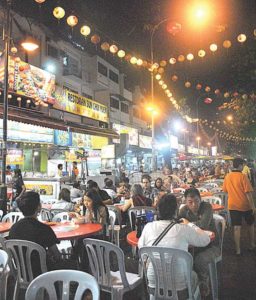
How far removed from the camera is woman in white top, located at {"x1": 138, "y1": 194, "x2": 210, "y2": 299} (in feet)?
11.4

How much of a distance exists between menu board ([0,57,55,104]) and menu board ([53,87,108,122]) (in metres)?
1.03

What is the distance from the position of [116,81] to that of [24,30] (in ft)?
41.2

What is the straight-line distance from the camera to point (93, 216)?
19.5 ft

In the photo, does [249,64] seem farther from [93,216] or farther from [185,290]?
[185,290]

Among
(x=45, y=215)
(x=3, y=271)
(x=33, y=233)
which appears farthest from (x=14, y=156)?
(x=3, y=271)

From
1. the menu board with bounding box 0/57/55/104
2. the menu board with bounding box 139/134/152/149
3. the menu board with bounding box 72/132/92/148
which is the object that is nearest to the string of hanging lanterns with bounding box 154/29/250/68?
the menu board with bounding box 72/132/92/148

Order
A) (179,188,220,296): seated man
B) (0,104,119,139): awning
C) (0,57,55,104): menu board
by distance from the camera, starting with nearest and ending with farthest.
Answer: (179,188,220,296): seated man → (0,104,119,139): awning → (0,57,55,104): menu board

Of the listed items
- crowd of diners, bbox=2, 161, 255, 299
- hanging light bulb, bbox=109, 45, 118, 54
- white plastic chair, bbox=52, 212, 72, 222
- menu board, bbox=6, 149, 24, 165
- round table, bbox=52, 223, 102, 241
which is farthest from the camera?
menu board, bbox=6, 149, 24, 165

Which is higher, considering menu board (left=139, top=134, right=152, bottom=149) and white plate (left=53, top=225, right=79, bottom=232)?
menu board (left=139, top=134, right=152, bottom=149)

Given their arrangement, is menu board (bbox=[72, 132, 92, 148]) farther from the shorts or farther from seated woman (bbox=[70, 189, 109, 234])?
the shorts

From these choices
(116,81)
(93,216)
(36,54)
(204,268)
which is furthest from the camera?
(116,81)

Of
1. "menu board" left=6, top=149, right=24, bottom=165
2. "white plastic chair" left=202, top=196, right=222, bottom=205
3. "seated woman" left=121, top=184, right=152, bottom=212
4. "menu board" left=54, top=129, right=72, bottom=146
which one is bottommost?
"white plastic chair" left=202, top=196, right=222, bottom=205

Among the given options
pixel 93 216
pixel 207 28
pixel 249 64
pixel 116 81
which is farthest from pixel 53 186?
pixel 116 81

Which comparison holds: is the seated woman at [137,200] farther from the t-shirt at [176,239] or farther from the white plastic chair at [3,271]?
the white plastic chair at [3,271]
